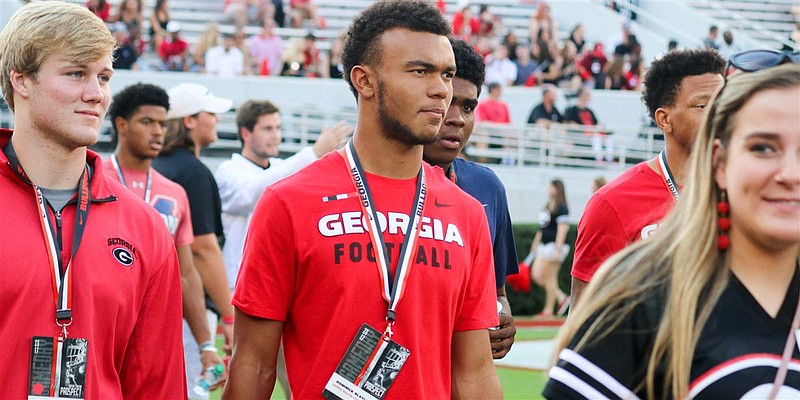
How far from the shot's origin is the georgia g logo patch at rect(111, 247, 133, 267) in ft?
13.9

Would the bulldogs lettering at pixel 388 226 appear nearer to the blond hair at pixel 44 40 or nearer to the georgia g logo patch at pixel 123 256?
the georgia g logo patch at pixel 123 256

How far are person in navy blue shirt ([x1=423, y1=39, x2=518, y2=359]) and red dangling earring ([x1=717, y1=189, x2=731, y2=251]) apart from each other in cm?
255

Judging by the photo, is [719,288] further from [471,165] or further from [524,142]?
[524,142]

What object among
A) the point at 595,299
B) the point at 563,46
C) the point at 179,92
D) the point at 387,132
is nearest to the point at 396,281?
the point at 387,132

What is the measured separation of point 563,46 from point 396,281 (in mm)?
23324

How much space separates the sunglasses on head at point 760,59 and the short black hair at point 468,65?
8.90ft

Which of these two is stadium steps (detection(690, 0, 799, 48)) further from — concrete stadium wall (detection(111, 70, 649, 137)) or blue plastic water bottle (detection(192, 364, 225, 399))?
blue plastic water bottle (detection(192, 364, 225, 399))

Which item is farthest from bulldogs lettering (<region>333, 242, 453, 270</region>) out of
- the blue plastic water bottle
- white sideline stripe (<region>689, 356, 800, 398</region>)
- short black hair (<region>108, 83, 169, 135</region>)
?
short black hair (<region>108, 83, 169, 135</region>)

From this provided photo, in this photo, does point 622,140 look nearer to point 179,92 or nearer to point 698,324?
point 179,92

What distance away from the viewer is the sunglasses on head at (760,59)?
10.2 ft

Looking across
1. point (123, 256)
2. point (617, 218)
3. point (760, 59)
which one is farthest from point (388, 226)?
point (760, 59)

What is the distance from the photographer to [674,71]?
6.09 m

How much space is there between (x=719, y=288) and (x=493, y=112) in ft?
65.5

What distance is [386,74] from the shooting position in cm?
462
